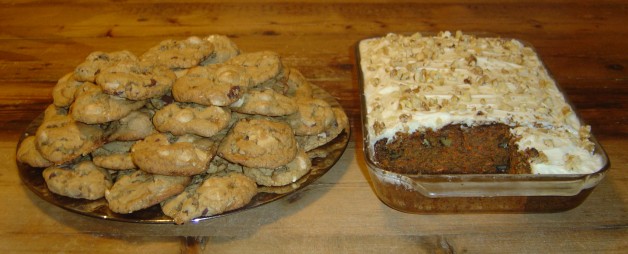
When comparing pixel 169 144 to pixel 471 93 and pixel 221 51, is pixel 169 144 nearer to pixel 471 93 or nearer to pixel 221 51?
pixel 221 51

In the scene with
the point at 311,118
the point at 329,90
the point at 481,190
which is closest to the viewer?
the point at 481,190

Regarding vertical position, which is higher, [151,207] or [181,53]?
[181,53]

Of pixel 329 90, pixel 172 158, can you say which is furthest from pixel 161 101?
pixel 329 90

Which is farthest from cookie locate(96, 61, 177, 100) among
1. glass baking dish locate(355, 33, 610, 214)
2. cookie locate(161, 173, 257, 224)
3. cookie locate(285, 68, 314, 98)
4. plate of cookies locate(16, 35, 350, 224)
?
glass baking dish locate(355, 33, 610, 214)

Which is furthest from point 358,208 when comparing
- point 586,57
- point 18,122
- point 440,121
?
point 586,57

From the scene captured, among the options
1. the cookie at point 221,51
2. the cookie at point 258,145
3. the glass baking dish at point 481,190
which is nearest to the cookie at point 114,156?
the cookie at point 258,145

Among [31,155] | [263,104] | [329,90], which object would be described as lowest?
[329,90]

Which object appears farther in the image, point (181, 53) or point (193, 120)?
point (181, 53)

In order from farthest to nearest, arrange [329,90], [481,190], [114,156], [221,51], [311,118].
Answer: [329,90], [221,51], [311,118], [114,156], [481,190]
